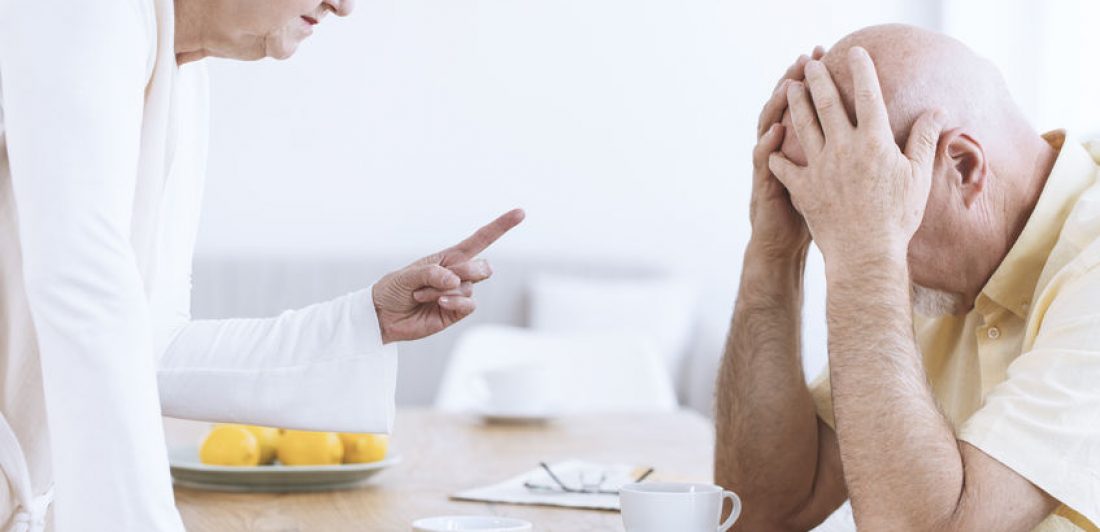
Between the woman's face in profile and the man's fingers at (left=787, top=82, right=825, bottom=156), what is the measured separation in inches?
20.3

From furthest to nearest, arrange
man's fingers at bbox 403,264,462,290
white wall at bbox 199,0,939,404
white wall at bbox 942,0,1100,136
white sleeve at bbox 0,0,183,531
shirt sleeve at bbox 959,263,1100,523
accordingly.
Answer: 1. white wall at bbox 199,0,939,404
2. white wall at bbox 942,0,1100,136
3. man's fingers at bbox 403,264,462,290
4. shirt sleeve at bbox 959,263,1100,523
5. white sleeve at bbox 0,0,183,531

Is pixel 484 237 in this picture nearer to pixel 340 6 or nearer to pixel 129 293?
pixel 340 6

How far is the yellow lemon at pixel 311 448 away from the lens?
1.67m

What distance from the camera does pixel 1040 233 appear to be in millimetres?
1383

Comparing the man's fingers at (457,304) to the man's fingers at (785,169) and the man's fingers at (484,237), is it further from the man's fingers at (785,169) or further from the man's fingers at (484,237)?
the man's fingers at (785,169)

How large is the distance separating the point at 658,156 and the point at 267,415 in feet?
11.0

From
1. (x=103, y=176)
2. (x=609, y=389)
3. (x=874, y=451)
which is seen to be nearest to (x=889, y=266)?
(x=874, y=451)

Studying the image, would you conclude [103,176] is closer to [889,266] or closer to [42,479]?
[42,479]

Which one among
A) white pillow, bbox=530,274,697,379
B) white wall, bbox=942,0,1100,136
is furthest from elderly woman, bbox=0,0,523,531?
white pillow, bbox=530,274,697,379

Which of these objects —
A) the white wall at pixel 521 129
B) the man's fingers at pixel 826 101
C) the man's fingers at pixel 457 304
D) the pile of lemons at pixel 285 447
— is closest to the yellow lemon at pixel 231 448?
the pile of lemons at pixel 285 447

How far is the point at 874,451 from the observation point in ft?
3.99

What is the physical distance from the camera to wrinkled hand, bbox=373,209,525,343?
56.3 inches

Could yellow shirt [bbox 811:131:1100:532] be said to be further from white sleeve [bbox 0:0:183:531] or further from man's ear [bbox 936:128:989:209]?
white sleeve [bbox 0:0:183:531]

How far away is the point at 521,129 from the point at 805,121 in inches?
127
